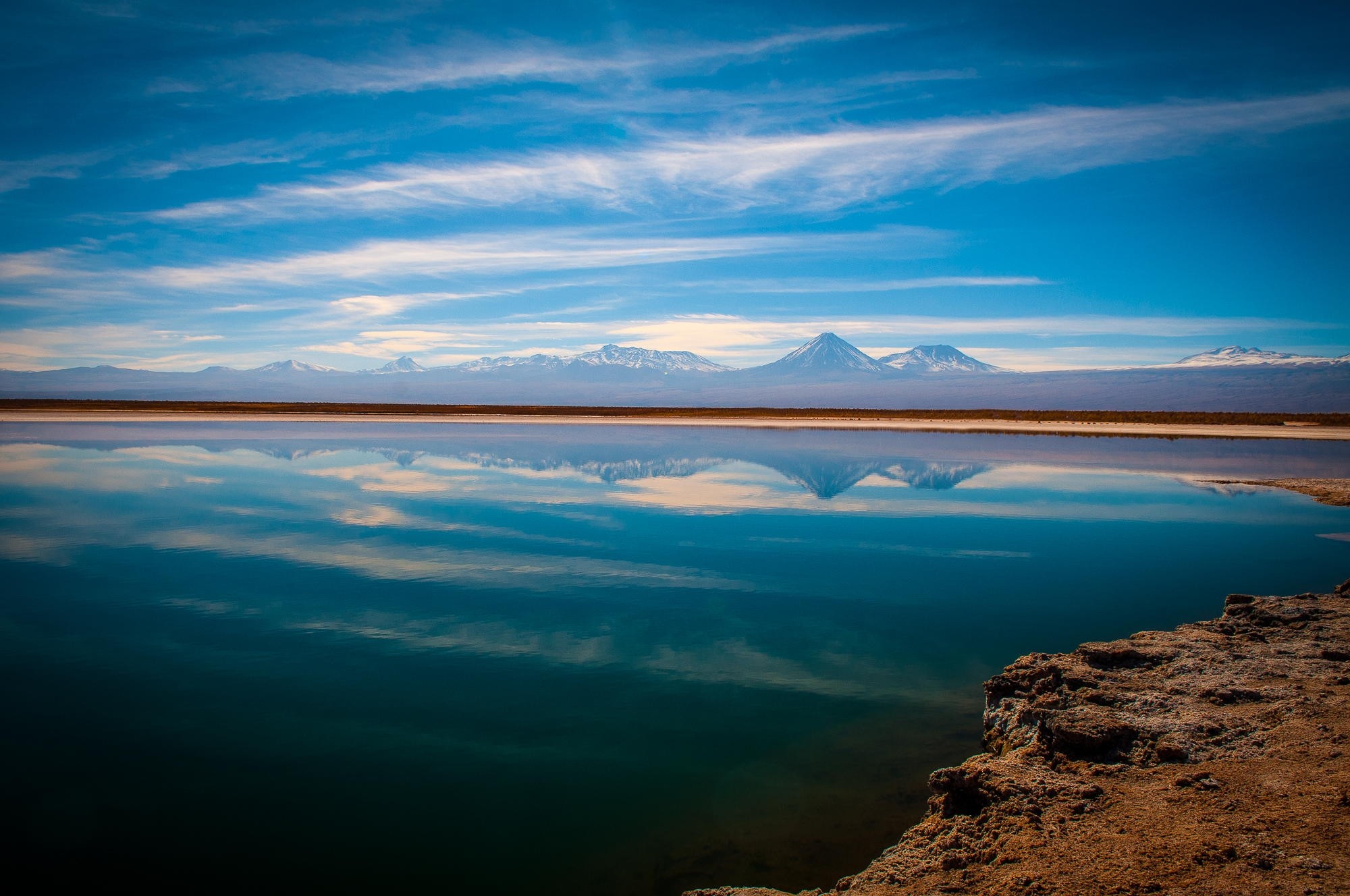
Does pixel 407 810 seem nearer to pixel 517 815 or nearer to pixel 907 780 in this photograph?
pixel 517 815

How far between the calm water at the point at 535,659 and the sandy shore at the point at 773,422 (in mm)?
38800

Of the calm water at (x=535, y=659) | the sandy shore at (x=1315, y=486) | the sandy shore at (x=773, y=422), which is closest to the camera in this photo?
the calm water at (x=535, y=659)

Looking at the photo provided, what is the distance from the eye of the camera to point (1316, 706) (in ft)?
20.6

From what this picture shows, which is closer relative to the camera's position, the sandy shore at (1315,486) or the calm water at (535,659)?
the calm water at (535,659)

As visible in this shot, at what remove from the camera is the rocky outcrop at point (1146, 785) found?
4.27 m

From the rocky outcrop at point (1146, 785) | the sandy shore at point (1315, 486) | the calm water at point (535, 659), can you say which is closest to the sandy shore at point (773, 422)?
the sandy shore at point (1315, 486)

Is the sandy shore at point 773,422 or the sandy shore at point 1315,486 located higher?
the sandy shore at point 773,422

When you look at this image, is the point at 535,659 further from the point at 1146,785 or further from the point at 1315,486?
the point at 1315,486

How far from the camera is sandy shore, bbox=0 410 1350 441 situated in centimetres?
5525

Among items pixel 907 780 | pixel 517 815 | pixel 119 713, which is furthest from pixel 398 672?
pixel 907 780

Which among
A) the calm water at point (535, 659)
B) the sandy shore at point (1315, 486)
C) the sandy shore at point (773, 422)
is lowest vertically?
the calm water at point (535, 659)

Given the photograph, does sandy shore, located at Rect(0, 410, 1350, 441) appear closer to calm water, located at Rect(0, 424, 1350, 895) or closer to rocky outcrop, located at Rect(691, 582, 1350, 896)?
calm water, located at Rect(0, 424, 1350, 895)

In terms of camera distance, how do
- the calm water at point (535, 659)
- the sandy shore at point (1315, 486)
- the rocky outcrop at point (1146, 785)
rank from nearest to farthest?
the rocky outcrop at point (1146, 785), the calm water at point (535, 659), the sandy shore at point (1315, 486)

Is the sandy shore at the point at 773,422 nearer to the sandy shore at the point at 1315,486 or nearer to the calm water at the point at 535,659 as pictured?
the sandy shore at the point at 1315,486
